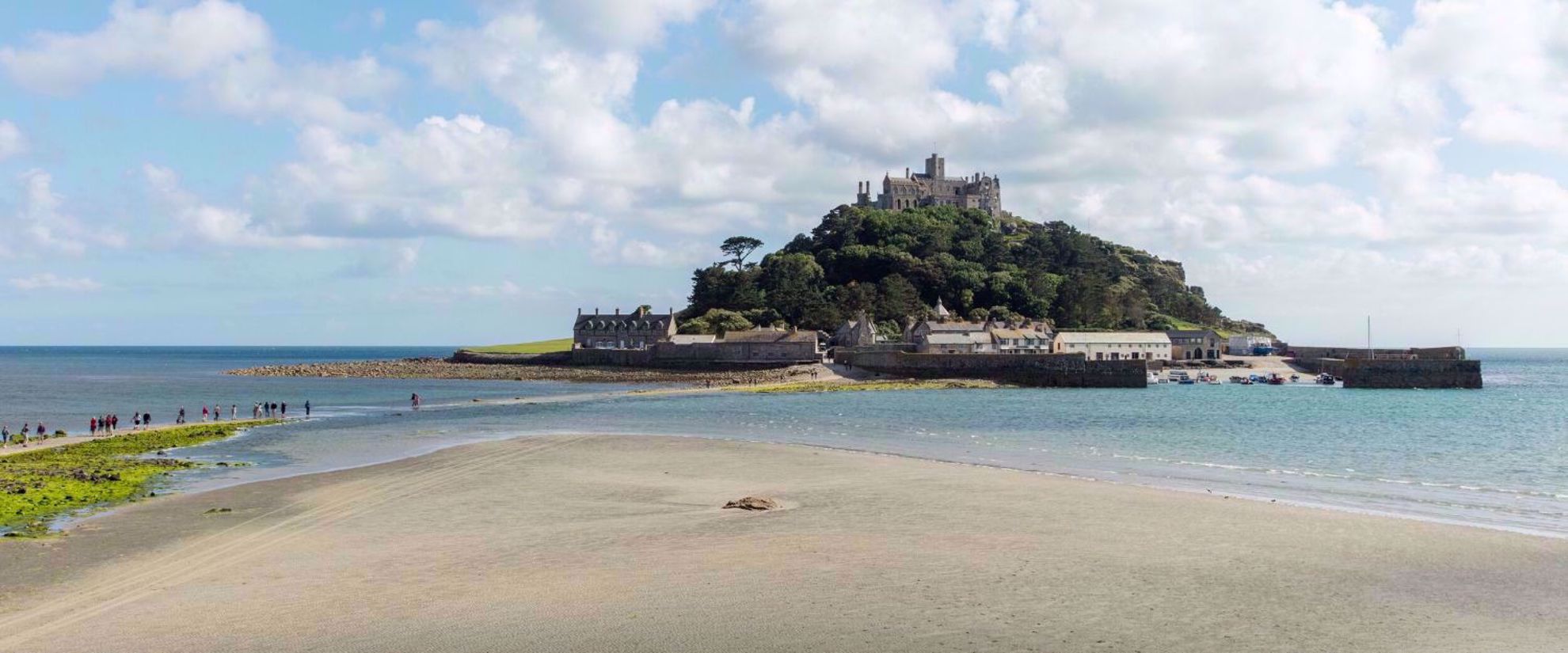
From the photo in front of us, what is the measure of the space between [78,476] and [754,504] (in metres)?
16.0

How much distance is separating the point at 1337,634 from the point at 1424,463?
827 inches

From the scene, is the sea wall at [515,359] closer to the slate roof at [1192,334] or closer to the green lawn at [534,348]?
the green lawn at [534,348]

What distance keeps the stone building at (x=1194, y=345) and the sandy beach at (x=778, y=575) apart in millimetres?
92933

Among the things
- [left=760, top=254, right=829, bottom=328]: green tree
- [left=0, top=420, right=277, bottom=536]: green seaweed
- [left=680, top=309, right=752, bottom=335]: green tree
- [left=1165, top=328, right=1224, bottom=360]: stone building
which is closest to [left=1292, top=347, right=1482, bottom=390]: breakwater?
[left=1165, top=328, right=1224, bottom=360]: stone building

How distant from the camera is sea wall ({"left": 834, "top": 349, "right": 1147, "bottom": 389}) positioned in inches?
3108

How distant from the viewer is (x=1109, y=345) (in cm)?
10025

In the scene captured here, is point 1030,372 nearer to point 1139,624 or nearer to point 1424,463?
point 1424,463

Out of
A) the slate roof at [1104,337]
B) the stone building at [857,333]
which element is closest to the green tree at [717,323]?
the stone building at [857,333]

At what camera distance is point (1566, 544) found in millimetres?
15633

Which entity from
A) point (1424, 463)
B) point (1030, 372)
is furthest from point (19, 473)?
point (1030, 372)

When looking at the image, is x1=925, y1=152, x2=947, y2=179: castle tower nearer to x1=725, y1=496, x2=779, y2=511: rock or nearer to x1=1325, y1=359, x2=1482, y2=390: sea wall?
x1=1325, y1=359, x2=1482, y2=390: sea wall

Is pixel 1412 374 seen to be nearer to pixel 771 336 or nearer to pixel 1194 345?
pixel 1194 345

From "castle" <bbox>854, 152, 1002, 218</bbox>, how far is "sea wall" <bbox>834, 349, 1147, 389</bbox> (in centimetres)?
7217

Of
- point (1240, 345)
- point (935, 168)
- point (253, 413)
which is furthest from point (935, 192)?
point (253, 413)
